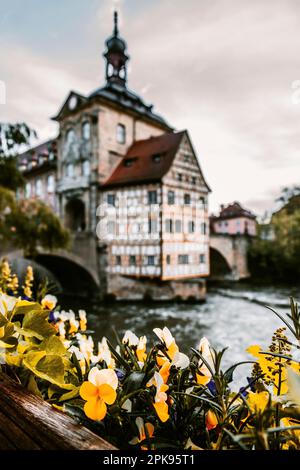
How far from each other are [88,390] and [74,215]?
20052mm

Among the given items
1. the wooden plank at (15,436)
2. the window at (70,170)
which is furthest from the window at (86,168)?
the wooden plank at (15,436)

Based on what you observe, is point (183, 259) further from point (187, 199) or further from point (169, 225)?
point (187, 199)

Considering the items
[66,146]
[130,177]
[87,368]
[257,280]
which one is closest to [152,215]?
[130,177]

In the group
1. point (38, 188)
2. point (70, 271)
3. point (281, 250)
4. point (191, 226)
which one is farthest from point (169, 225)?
point (38, 188)

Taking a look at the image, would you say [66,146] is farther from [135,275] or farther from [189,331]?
[189,331]

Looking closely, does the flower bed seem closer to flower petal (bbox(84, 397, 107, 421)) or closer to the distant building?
flower petal (bbox(84, 397, 107, 421))

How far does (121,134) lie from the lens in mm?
18594

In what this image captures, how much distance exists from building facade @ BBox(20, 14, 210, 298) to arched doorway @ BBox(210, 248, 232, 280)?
654 centimetres

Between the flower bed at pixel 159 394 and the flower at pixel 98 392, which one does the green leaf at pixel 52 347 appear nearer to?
the flower bed at pixel 159 394

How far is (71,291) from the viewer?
1817 cm

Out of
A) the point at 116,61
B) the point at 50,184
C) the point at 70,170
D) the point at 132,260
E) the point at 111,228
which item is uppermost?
the point at 116,61

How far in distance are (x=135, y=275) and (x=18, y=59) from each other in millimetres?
14004

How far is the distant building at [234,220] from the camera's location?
37281mm
